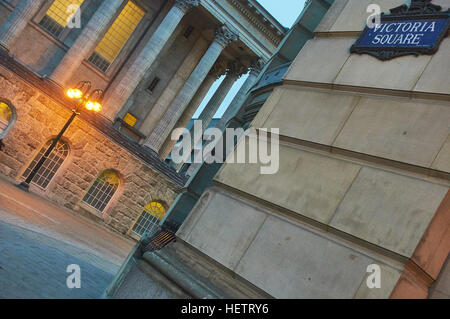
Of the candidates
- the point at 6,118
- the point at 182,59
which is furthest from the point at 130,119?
the point at 6,118

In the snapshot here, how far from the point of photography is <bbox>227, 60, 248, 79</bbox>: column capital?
1437 inches

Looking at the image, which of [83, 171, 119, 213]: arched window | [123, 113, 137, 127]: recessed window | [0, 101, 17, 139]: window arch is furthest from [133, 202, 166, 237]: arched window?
[123, 113, 137, 127]: recessed window

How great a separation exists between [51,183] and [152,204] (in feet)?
19.7

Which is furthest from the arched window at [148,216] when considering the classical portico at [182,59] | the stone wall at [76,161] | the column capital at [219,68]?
the column capital at [219,68]

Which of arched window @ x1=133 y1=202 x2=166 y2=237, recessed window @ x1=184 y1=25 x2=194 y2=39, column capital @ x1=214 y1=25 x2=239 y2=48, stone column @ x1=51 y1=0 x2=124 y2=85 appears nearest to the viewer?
arched window @ x1=133 y1=202 x2=166 y2=237

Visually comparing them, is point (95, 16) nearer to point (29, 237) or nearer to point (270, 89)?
point (29, 237)

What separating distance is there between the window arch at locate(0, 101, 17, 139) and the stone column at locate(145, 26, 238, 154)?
10.4m

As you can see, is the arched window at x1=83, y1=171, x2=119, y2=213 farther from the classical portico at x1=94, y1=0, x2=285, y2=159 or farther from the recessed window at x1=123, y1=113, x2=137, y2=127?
the recessed window at x1=123, y1=113, x2=137, y2=127

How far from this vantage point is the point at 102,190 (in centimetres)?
2433

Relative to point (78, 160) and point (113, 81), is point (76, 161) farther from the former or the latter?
point (113, 81)

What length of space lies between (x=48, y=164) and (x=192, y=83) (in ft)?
40.9

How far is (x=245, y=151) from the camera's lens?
4.25m
